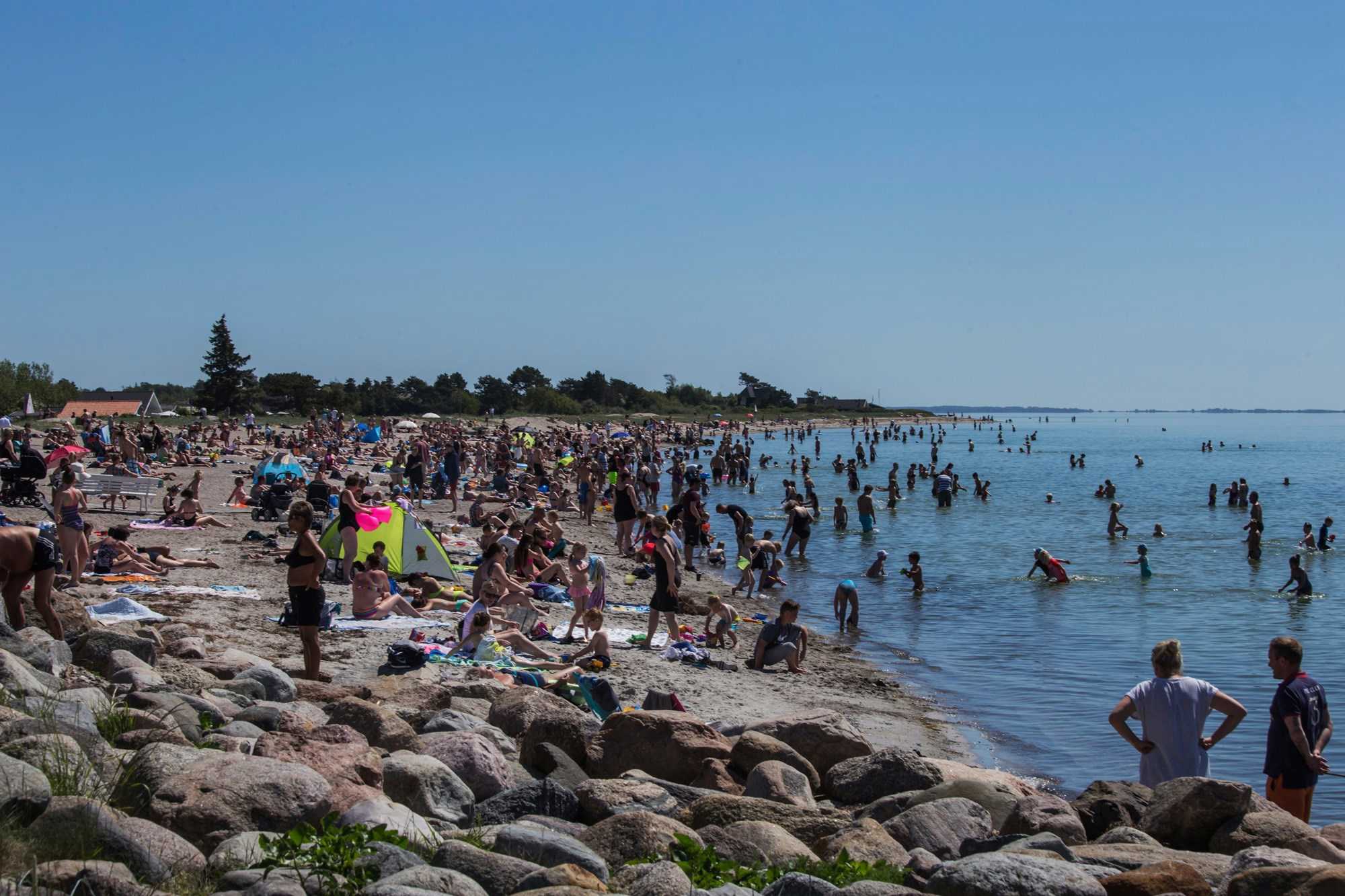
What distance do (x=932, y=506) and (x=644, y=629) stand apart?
27.4m

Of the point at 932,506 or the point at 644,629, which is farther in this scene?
the point at 932,506

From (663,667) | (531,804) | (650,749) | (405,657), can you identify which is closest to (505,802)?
(531,804)

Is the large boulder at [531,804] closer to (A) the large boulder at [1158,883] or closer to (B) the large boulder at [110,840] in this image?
(B) the large boulder at [110,840]

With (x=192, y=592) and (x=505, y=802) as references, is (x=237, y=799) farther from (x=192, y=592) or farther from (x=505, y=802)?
(x=192, y=592)

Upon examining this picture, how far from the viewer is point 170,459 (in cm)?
3294

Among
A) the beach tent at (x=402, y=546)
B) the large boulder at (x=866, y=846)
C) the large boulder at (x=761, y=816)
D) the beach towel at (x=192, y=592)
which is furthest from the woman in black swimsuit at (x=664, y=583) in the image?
the large boulder at (x=866, y=846)

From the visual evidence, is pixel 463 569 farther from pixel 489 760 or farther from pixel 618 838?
pixel 618 838

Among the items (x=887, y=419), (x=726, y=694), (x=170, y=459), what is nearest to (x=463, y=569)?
(x=726, y=694)

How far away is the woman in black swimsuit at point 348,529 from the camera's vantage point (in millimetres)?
14938

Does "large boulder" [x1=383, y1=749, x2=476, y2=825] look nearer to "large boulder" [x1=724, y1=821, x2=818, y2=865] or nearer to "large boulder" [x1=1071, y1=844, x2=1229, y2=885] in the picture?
"large boulder" [x1=724, y1=821, x2=818, y2=865]

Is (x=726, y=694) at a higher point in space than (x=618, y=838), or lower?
lower

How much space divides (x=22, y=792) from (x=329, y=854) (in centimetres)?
124

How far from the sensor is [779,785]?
7.00m

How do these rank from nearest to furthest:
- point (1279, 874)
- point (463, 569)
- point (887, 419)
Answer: point (1279, 874) → point (463, 569) → point (887, 419)
